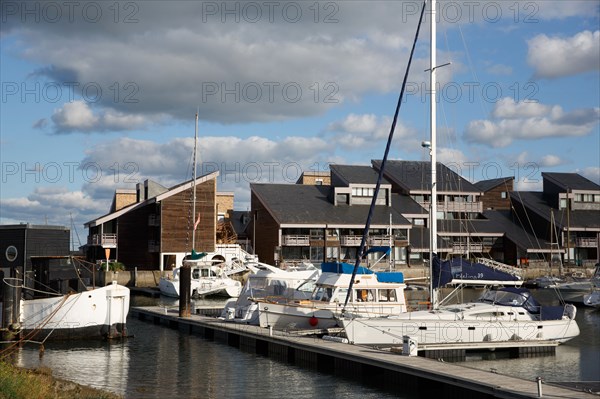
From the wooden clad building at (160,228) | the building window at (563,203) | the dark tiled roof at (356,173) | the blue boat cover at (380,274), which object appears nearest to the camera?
the blue boat cover at (380,274)

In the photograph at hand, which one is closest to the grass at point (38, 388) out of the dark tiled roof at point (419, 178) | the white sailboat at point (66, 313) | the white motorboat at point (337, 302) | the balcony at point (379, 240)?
the white sailboat at point (66, 313)

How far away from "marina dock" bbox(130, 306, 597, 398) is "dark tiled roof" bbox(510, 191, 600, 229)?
191ft

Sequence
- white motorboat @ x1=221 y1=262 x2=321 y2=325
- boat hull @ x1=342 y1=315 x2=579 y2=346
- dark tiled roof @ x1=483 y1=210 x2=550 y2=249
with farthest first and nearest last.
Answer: dark tiled roof @ x1=483 y1=210 x2=550 y2=249 → white motorboat @ x1=221 y1=262 x2=321 y2=325 → boat hull @ x1=342 y1=315 x2=579 y2=346

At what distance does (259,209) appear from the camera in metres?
78.2

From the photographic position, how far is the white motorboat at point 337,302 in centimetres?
3362

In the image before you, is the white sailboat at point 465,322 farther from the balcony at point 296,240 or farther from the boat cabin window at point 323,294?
the balcony at point 296,240

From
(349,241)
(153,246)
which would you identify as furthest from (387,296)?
(153,246)

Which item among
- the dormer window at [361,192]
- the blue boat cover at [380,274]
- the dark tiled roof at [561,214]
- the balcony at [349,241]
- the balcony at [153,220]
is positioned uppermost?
the dormer window at [361,192]

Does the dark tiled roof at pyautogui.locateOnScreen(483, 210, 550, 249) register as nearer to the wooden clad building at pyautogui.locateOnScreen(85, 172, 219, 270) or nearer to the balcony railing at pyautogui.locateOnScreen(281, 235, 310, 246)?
the balcony railing at pyautogui.locateOnScreen(281, 235, 310, 246)

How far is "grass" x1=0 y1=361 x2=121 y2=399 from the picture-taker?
1703cm

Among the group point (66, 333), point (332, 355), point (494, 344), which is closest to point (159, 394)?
point (332, 355)

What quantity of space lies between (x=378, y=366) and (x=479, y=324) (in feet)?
25.5

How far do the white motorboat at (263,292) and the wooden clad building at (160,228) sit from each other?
29.6 meters

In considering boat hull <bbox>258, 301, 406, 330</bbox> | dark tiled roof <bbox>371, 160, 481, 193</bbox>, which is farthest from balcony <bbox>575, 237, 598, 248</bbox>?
boat hull <bbox>258, 301, 406, 330</bbox>
